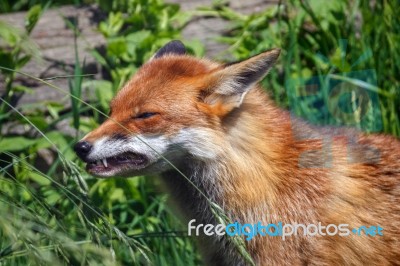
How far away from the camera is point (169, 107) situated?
4051 mm

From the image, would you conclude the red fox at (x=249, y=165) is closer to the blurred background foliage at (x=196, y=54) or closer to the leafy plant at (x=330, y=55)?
the blurred background foliage at (x=196, y=54)

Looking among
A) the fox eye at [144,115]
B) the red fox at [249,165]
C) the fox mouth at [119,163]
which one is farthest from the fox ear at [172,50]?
the fox mouth at [119,163]

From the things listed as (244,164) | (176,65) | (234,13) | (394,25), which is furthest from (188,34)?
(244,164)

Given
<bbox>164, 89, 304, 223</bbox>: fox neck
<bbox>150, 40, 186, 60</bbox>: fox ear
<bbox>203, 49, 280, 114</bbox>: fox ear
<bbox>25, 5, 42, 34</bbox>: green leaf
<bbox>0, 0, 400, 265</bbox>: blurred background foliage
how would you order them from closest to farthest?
<bbox>203, 49, 280, 114</bbox>: fox ear
<bbox>164, 89, 304, 223</bbox>: fox neck
<bbox>150, 40, 186, 60</bbox>: fox ear
<bbox>0, 0, 400, 265</bbox>: blurred background foliage
<bbox>25, 5, 42, 34</bbox>: green leaf

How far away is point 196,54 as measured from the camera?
6.02m

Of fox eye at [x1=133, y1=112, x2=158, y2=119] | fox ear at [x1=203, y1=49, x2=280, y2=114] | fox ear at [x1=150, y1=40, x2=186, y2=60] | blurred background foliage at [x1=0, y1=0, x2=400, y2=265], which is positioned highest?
fox ear at [x1=203, y1=49, x2=280, y2=114]

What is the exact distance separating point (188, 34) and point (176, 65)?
85.7 inches

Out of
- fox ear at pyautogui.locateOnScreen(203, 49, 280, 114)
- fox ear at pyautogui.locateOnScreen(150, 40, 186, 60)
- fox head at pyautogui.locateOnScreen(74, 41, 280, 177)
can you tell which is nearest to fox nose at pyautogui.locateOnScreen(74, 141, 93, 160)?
fox head at pyautogui.locateOnScreen(74, 41, 280, 177)

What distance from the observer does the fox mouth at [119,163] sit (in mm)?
3951

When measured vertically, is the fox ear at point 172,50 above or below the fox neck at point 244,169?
above

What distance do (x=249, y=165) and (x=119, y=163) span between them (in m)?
0.63

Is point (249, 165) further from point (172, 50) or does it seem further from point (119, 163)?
point (172, 50)

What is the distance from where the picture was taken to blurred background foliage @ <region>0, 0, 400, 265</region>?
17.1ft

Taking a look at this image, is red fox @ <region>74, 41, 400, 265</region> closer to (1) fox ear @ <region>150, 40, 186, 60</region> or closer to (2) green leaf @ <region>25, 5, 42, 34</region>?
(1) fox ear @ <region>150, 40, 186, 60</region>
